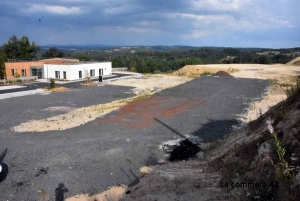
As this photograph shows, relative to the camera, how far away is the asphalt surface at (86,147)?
8016mm

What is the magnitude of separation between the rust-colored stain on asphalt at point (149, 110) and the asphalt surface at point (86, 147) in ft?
1.96

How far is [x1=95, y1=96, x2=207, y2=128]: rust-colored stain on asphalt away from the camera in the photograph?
15.0m

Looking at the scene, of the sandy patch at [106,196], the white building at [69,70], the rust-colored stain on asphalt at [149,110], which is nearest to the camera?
the sandy patch at [106,196]

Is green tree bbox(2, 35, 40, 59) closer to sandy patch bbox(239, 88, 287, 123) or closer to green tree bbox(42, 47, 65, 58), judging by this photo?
green tree bbox(42, 47, 65, 58)

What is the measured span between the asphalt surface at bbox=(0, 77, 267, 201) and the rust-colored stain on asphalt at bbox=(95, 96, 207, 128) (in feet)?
1.96

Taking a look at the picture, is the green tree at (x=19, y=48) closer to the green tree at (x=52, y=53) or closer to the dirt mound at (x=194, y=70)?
the green tree at (x=52, y=53)

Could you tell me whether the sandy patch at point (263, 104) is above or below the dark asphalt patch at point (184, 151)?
above

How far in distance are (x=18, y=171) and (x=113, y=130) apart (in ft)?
17.2

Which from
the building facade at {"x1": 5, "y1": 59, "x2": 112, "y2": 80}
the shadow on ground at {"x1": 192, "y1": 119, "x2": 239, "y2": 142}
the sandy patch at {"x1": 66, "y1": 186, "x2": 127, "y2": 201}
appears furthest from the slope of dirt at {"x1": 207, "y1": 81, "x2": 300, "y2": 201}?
the building facade at {"x1": 5, "y1": 59, "x2": 112, "y2": 80}

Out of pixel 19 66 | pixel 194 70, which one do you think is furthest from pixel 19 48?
pixel 194 70

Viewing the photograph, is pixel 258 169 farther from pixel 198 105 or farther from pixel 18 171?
pixel 198 105

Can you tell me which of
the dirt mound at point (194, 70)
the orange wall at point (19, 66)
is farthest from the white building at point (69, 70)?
the dirt mound at point (194, 70)

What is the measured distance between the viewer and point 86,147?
10875 mm

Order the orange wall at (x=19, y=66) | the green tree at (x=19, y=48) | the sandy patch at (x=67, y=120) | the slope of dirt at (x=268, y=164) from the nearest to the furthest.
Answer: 1. the slope of dirt at (x=268, y=164)
2. the sandy patch at (x=67, y=120)
3. the orange wall at (x=19, y=66)
4. the green tree at (x=19, y=48)
